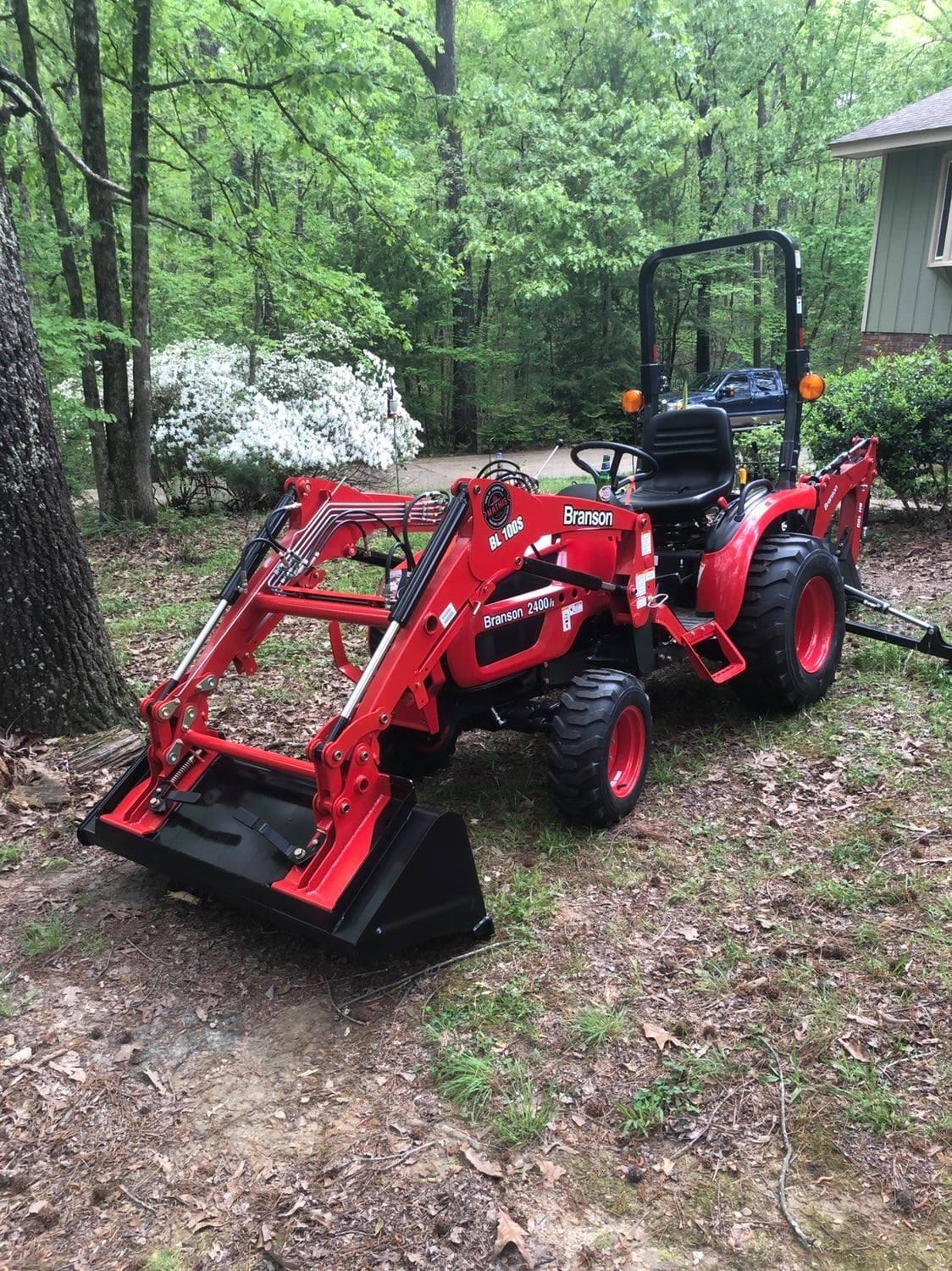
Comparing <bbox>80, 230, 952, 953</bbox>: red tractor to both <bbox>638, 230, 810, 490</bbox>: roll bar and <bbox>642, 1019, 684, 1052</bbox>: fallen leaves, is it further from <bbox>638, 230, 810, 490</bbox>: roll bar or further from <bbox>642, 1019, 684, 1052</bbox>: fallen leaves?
<bbox>642, 1019, 684, 1052</bbox>: fallen leaves

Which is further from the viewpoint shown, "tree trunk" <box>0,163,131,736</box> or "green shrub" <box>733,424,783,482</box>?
"green shrub" <box>733,424,783,482</box>

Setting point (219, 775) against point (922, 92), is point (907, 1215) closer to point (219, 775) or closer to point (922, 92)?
point (219, 775)

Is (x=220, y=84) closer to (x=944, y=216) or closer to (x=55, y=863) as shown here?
(x=55, y=863)

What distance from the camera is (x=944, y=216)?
11391 millimetres

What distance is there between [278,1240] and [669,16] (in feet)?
58.7

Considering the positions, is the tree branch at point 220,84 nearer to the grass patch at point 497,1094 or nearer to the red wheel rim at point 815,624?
the red wheel rim at point 815,624

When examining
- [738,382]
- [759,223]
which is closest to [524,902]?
[738,382]

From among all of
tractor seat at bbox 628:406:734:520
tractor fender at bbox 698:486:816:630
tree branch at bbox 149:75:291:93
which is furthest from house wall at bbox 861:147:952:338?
tractor fender at bbox 698:486:816:630

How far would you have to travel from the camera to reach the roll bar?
14.8 feet

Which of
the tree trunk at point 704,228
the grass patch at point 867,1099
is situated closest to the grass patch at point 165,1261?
the grass patch at point 867,1099

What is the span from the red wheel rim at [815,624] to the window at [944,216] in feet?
28.4

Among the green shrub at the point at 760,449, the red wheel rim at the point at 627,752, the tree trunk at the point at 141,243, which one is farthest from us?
the green shrub at the point at 760,449

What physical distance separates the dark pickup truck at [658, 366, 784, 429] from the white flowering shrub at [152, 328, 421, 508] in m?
5.05

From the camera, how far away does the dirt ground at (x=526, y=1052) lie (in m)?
2.10
